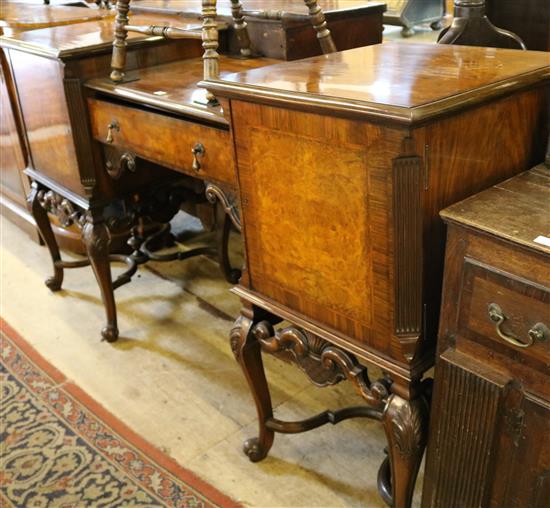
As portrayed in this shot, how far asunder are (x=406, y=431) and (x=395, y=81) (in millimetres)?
636

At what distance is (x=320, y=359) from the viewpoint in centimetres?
136

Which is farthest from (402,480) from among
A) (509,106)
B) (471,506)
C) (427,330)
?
(509,106)

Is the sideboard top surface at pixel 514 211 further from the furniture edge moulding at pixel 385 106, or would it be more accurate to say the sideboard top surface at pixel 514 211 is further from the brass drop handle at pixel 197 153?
the brass drop handle at pixel 197 153

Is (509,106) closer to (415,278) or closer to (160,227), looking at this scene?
(415,278)

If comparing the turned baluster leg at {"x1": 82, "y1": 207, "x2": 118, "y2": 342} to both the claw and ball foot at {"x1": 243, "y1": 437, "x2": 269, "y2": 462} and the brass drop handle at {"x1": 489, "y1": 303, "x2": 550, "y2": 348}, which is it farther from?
the brass drop handle at {"x1": 489, "y1": 303, "x2": 550, "y2": 348}

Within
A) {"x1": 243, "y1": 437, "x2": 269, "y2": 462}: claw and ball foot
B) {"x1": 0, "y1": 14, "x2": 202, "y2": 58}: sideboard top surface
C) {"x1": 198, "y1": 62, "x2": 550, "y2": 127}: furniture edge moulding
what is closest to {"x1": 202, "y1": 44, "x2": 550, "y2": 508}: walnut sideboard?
{"x1": 198, "y1": 62, "x2": 550, "y2": 127}: furniture edge moulding

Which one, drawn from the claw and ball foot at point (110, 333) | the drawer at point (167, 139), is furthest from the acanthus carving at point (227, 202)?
the claw and ball foot at point (110, 333)

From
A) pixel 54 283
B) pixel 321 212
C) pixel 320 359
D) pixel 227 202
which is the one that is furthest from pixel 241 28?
pixel 54 283

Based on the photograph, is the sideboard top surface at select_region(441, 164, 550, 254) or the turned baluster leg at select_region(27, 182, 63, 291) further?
the turned baluster leg at select_region(27, 182, 63, 291)

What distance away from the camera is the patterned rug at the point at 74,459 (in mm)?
1651

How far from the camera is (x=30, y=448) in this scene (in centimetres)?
184

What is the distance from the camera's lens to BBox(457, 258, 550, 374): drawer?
0.94 meters

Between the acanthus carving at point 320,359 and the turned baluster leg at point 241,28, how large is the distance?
0.88 m

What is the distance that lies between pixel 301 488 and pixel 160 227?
1.60 meters
